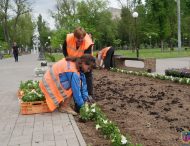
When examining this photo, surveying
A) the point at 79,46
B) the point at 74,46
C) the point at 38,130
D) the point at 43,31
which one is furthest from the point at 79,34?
the point at 43,31

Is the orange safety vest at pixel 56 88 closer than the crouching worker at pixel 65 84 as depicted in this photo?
No

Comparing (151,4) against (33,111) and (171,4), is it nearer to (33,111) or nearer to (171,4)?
(171,4)

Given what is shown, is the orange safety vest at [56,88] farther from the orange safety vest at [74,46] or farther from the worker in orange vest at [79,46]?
the orange safety vest at [74,46]

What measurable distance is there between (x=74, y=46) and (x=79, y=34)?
2.30 ft

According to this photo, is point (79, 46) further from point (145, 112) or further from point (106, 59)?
point (106, 59)

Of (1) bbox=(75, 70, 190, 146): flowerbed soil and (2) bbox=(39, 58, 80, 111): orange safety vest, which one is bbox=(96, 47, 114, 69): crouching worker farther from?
(2) bbox=(39, 58, 80, 111): orange safety vest

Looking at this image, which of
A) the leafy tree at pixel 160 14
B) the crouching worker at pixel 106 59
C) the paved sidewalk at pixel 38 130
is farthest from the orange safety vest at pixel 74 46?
the leafy tree at pixel 160 14

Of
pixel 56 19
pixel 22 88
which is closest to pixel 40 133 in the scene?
pixel 22 88

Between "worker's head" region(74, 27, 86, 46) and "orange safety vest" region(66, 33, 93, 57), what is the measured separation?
0.12 meters

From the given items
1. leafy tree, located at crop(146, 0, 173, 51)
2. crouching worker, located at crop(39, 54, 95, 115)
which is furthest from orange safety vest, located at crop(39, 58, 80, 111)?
leafy tree, located at crop(146, 0, 173, 51)

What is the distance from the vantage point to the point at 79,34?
812cm

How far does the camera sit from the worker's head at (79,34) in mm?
8070

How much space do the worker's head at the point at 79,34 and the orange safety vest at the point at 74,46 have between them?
0.12 meters

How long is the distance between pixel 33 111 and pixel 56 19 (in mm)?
64941
